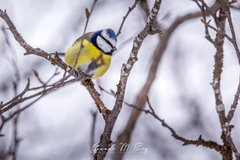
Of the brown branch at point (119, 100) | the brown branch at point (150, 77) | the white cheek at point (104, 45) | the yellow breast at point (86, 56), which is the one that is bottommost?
the brown branch at point (119, 100)

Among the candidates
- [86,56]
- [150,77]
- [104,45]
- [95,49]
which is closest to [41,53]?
[86,56]

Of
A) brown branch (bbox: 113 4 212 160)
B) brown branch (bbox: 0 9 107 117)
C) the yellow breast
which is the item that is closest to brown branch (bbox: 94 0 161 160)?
brown branch (bbox: 0 9 107 117)

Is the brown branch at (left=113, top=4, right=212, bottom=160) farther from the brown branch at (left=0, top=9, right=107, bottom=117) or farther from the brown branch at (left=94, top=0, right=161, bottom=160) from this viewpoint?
the brown branch at (left=94, top=0, right=161, bottom=160)

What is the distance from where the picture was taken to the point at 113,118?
5.85 feet

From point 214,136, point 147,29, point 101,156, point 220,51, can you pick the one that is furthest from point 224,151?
point 214,136

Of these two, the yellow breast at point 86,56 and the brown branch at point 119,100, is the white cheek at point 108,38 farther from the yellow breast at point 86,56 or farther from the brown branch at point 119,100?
the brown branch at point 119,100

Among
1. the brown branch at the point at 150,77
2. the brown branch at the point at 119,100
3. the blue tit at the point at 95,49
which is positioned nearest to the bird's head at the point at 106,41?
the blue tit at the point at 95,49

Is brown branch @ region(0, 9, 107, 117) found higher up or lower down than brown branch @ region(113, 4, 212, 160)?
lower down

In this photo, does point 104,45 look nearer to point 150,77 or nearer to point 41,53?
point 41,53

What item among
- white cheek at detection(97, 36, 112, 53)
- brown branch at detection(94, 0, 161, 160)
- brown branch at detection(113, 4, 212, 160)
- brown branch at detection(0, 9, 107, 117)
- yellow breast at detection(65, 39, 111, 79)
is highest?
brown branch at detection(113, 4, 212, 160)

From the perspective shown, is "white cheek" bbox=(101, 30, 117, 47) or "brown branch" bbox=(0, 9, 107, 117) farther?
"white cheek" bbox=(101, 30, 117, 47)

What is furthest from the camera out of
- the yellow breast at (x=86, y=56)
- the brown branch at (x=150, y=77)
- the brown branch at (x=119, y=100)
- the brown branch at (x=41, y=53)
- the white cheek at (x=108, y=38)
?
the brown branch at (x=150, y=77)

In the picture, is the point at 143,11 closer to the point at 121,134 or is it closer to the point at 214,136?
the point at 121,134

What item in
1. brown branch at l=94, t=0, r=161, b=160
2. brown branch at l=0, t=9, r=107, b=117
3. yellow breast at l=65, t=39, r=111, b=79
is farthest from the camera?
yellow breast at l=65, t=39, r=111, b=79
